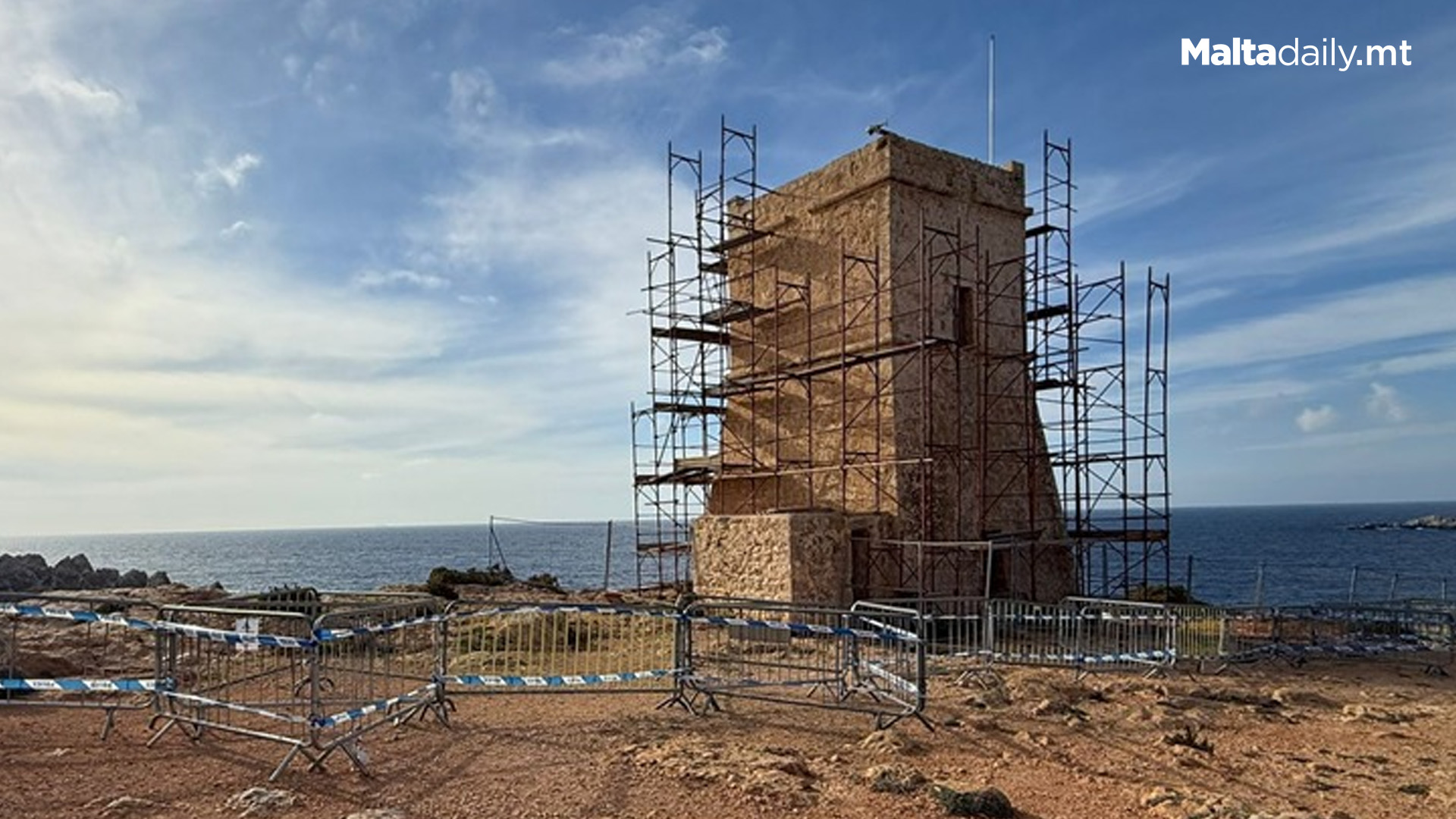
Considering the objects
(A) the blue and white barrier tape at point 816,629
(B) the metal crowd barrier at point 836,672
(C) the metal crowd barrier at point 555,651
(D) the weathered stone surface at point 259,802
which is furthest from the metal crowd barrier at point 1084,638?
(D) the weathered stone surface at point 259,802

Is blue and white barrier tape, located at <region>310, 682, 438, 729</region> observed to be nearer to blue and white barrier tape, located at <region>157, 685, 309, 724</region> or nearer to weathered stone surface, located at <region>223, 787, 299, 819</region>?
blue and white barrier tape, located at <region>157, 685, 309, 724</region>

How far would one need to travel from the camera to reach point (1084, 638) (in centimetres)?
1446

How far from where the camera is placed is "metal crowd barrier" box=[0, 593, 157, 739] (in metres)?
8.87

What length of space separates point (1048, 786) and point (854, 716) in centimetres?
255

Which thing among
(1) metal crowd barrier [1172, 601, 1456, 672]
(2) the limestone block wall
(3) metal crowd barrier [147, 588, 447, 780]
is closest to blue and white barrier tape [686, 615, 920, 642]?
(3) metal crowd barrier [147, 588, 447, 780]

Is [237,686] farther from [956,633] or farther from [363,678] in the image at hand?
[956,633]

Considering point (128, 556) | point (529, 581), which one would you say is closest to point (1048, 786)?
point (529, 581)

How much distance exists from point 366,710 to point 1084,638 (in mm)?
10650

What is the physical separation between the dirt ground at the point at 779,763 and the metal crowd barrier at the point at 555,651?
364 millimetres

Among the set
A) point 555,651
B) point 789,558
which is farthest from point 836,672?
point 789,558

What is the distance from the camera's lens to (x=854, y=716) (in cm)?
988

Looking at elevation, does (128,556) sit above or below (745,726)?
below

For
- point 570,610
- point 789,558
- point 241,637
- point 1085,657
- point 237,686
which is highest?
point 241,637

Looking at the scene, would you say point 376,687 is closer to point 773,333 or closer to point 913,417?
point 913,417
